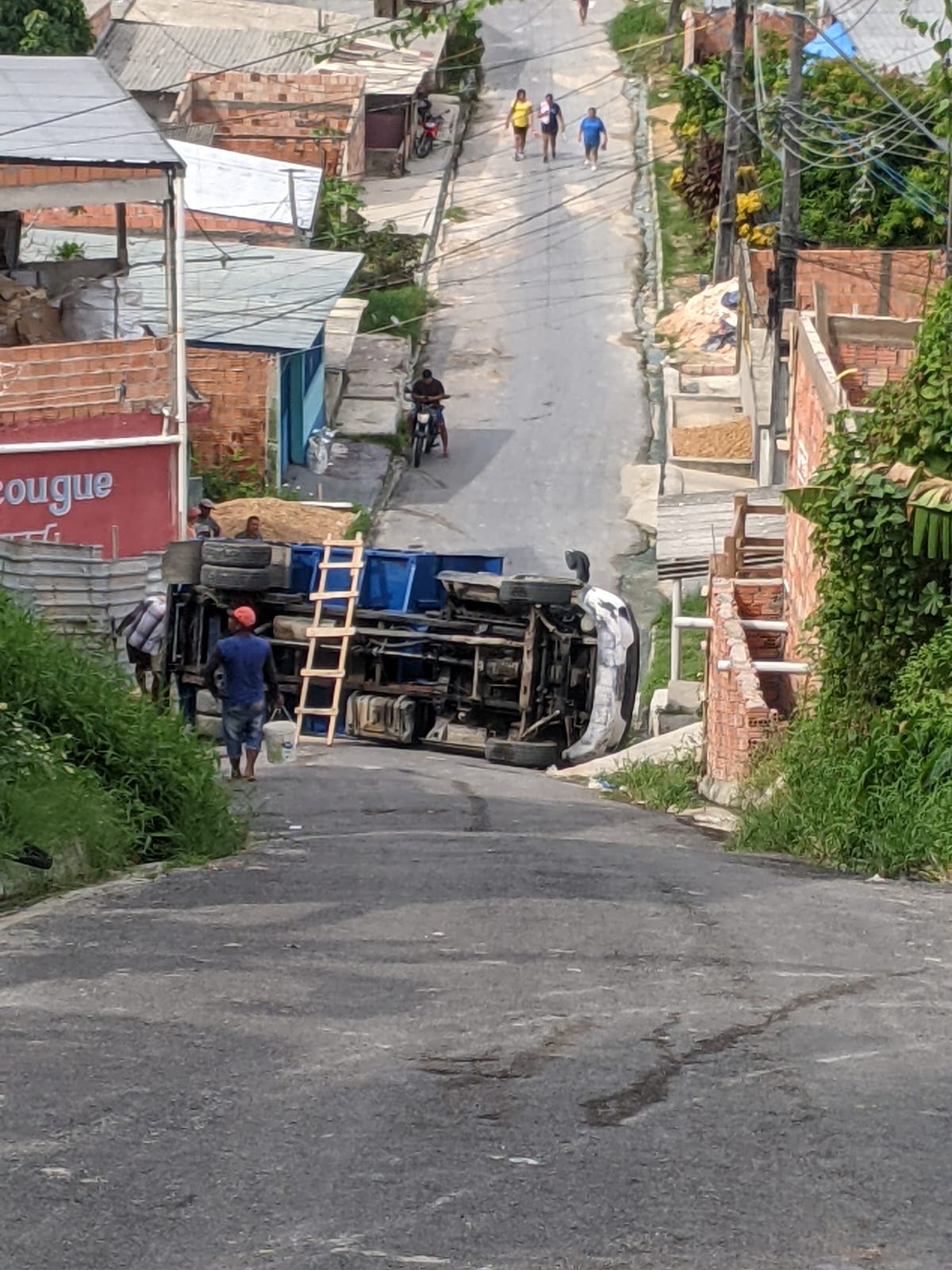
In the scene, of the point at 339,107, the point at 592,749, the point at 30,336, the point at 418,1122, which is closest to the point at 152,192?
the point at 30,336

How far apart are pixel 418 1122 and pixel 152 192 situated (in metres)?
16.9

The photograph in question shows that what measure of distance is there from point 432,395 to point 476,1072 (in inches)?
1017

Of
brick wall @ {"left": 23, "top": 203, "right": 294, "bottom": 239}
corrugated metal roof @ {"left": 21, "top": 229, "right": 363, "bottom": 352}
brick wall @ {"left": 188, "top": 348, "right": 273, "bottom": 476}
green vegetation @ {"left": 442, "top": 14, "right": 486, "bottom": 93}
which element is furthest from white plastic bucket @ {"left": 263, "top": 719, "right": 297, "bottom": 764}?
green vegetation @ {"left": 442, "top": 14, "right": 486, "bottom": 93}

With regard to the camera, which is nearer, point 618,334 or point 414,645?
point 414,645

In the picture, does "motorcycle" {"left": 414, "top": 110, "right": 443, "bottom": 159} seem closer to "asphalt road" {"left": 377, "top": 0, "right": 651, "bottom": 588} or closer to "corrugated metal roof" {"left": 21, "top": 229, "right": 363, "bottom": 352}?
"asphalt road" {"left": 377, "top": 0, "right": 651, "bottom": 588}

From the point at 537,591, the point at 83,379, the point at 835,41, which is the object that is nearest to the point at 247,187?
the point at 835,41

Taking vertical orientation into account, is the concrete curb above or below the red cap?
above

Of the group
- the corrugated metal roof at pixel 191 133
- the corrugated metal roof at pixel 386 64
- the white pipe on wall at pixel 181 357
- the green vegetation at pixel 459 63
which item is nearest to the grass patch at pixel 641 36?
the green vegetation at pixel 459 63

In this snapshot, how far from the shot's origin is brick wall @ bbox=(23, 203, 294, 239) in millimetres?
34281

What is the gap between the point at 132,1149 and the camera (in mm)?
5441

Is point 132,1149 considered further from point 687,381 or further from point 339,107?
point 339,107

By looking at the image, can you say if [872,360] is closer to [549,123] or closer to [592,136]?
[592,136]

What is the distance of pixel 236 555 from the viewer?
18297mm

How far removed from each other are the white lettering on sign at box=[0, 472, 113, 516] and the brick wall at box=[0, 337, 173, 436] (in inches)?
26.1
